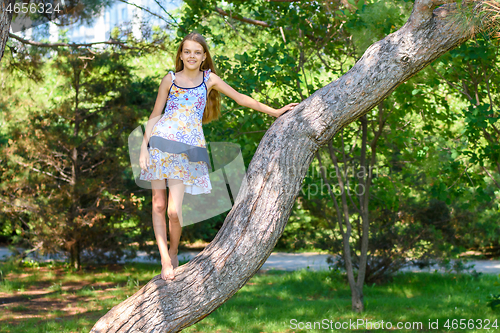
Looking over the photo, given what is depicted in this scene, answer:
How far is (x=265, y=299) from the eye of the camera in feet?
20.0

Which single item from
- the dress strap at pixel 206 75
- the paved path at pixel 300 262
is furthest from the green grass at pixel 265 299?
the dress strap at pixel 206 75

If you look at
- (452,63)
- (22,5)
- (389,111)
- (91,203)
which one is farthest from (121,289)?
(452,63)

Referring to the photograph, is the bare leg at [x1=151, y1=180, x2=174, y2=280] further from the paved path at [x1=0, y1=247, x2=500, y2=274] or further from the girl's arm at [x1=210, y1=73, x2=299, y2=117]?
the paved path at [x1=0, y1=247, x2=500, y2=274]

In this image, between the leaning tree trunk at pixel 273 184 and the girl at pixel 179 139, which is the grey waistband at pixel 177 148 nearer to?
the girl at pixel 179 139

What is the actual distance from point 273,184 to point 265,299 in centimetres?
405

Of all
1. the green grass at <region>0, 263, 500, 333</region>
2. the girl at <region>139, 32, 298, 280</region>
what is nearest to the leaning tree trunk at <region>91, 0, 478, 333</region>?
the girl at <region>139, 32, 298, 280</region>

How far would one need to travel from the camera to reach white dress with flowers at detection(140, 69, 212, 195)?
2631mm

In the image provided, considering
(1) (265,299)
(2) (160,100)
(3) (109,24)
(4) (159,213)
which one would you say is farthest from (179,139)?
(3) (109,24)

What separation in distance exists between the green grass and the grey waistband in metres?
2.64

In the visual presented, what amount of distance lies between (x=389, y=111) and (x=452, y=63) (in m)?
0.93

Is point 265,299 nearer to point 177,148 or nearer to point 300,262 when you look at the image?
point 300,262

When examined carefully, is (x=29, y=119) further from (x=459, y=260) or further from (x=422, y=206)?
(x=459, y=260)

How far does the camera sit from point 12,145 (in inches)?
288

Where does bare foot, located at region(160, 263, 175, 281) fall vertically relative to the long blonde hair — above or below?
below
